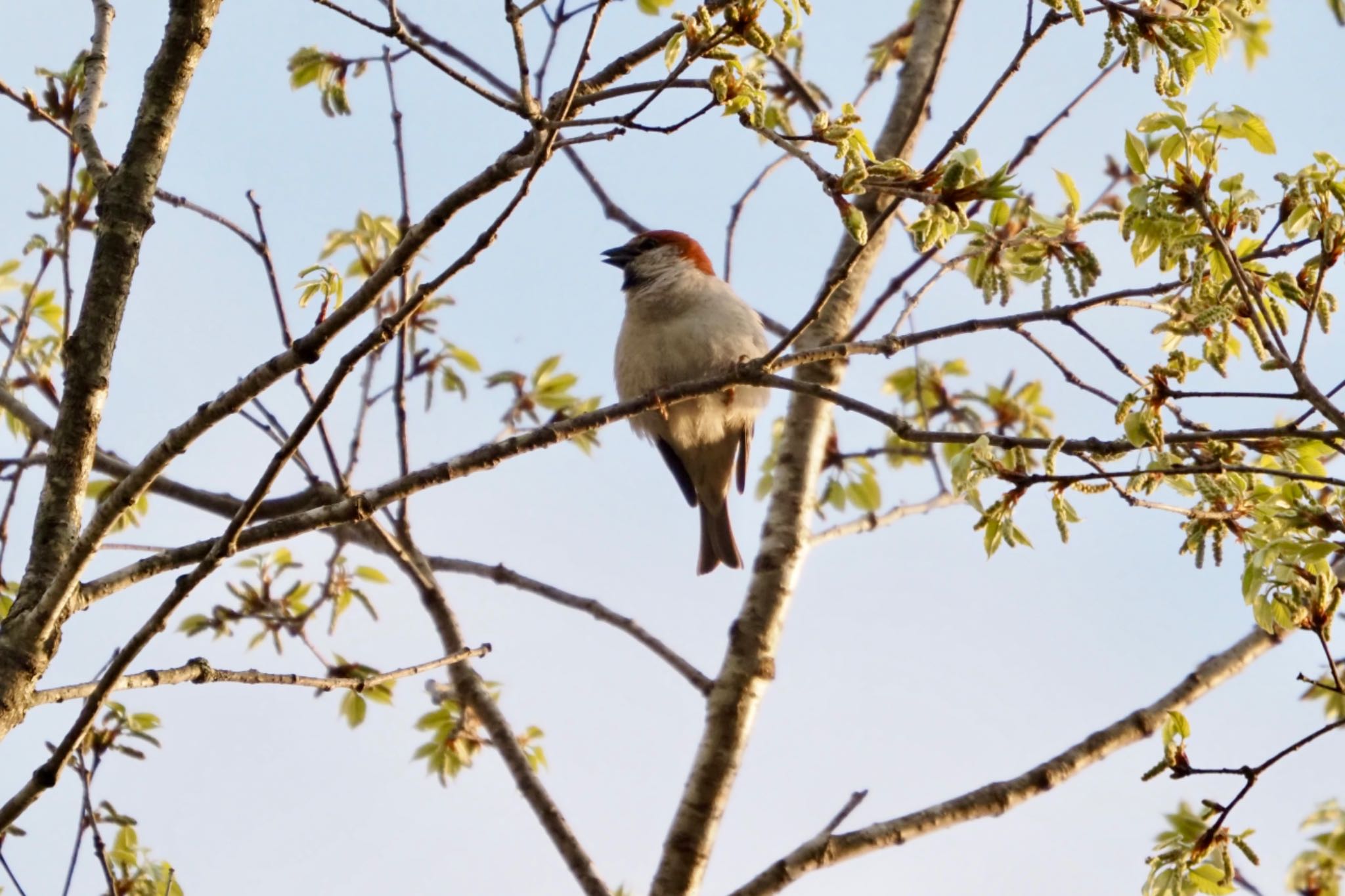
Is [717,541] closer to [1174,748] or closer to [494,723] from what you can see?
[494,723]

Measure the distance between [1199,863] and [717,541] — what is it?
441 centimetres

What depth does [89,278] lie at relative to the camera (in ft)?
9.68

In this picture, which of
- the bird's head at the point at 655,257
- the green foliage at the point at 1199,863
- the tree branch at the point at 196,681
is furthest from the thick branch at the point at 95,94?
the bird's head at the point at 655,257

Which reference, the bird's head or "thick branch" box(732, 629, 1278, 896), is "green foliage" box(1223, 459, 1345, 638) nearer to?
"thick branch" box(732, 629, 1278, 896)

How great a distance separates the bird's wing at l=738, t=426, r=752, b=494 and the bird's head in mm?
1011

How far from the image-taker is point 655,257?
761cm

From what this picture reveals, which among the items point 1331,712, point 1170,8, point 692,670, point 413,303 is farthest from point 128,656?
point 1170,8

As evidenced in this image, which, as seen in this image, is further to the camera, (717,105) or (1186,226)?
(1186,226)

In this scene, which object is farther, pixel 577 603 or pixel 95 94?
pixel 577 603

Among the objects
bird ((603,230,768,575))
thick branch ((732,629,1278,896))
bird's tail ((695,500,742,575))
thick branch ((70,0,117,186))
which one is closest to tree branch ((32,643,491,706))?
thick branch ((70,0,117,186))

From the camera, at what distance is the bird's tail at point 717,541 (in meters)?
7.21

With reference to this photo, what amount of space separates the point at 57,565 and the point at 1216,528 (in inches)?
102

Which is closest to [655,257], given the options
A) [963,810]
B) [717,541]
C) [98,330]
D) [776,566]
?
[717,541]

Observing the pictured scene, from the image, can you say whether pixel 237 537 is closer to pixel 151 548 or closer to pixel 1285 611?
pixel 151 548
